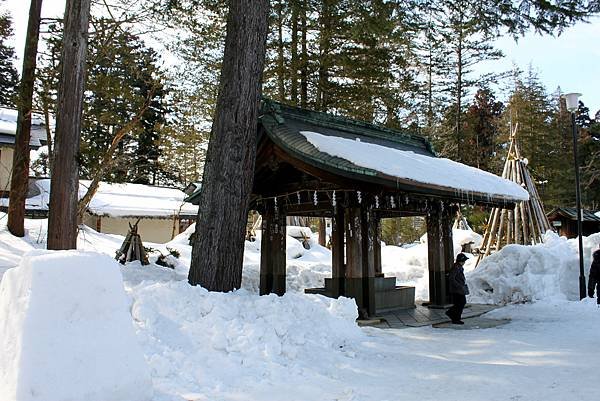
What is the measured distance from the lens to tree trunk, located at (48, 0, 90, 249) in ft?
26.2

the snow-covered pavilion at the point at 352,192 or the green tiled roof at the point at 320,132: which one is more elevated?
the green tiled roof at the point at 320,132

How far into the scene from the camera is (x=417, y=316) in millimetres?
10266

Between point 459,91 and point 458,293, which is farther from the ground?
point 459,91

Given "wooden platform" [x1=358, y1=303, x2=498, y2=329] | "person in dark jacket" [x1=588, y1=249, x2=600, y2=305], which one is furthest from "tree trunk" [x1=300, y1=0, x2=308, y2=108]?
"person in dark jacket" [x1=588, y1=249, x2=600, y2=305]

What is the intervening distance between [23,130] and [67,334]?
11.6m

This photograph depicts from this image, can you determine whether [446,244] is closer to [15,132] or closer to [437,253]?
[437,253]

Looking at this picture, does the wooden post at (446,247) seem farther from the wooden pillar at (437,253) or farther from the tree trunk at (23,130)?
the tree trunk at (23,130)

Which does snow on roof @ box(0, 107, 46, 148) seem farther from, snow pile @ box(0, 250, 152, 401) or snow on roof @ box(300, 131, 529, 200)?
snow pile @ box(0, 250, 152, 401)

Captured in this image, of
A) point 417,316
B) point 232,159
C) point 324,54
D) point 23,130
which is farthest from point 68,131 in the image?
point 324,54

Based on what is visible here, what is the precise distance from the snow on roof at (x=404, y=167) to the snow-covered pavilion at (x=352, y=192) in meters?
0.03

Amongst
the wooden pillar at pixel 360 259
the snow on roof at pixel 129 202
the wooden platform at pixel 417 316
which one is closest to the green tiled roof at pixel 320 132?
the wooden pillar at pixel 360 259

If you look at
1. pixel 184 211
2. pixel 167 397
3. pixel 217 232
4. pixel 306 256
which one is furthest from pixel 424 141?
pixel 184 211

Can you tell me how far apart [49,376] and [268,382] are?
2075 mm

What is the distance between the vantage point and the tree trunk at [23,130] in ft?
39.1
